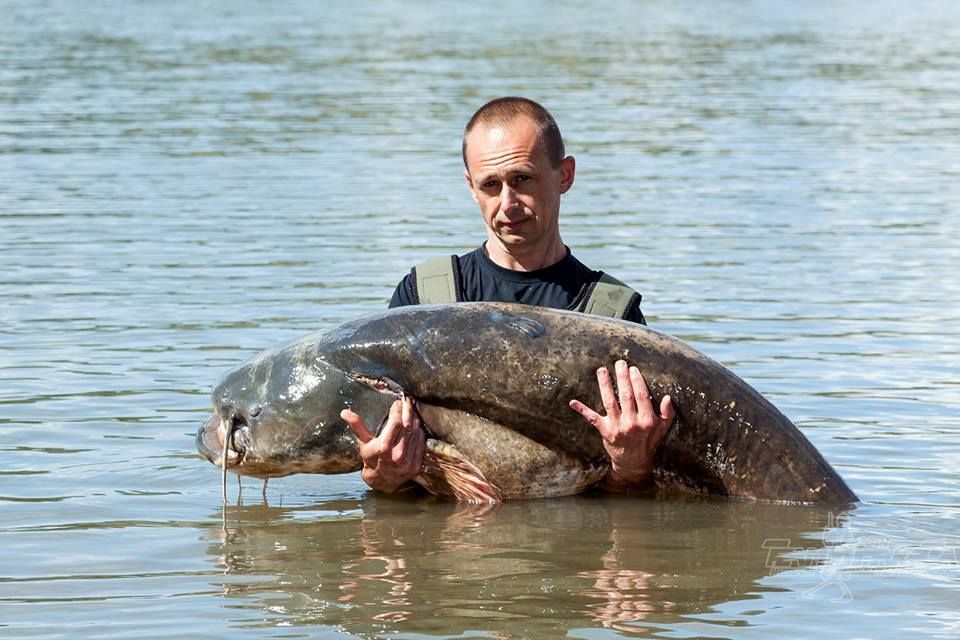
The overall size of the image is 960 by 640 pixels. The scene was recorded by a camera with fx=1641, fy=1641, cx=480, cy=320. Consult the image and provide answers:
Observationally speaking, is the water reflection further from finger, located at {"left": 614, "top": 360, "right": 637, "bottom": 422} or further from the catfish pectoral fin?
finger, located at {"left": 614, "top": 360, "right": 637, "bottom": 422}

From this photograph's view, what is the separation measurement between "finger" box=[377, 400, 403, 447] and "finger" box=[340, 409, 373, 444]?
0.16 feet

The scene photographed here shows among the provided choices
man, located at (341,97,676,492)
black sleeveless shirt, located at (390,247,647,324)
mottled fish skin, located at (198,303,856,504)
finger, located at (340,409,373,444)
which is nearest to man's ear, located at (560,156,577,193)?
man, located at (341,97,676,492)

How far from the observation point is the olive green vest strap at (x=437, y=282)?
6.47 metres

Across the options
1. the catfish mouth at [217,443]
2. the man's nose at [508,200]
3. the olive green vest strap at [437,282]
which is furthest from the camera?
the olive green vest strap at [437,282]

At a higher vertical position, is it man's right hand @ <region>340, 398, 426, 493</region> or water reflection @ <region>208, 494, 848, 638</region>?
man's right hand @ <region>340, 398, 426, 493</region>

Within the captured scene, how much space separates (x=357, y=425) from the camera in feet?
18.8

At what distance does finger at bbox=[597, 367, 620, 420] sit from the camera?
5816 mm

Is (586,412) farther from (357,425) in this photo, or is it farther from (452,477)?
(357,425)

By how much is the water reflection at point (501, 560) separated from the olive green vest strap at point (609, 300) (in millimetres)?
747

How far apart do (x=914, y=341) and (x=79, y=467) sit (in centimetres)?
500
